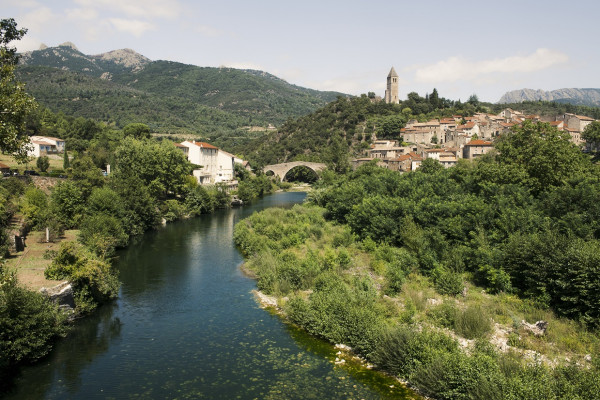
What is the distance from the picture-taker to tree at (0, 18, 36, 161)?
11891mm

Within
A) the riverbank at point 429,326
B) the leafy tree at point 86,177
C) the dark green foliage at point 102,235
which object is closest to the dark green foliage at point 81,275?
the dark green foliage at point 102,235

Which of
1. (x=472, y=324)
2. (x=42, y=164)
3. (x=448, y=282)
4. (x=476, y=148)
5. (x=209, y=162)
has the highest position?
(x=476, y=148)

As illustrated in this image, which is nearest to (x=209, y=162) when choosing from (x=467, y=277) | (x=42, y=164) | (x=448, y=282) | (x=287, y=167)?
(x=287, y=167)

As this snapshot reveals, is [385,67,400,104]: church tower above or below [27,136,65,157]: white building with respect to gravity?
above

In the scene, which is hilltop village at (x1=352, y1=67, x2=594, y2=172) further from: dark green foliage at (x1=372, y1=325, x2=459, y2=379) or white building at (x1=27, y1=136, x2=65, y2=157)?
dark green foliage at (x1=372, y1=325, x2=459, y2=379)

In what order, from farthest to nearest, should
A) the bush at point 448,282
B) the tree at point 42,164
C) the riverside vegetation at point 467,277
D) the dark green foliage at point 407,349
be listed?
→ the tree at point 42,164 → the bush at point 448,282 → the dark green foliage at point 407,349 → the riverside vegetation at point 467,277

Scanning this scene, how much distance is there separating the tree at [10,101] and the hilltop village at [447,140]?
2403 inches

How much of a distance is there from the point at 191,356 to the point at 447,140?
7701cm

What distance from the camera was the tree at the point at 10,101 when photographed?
11.9 meters

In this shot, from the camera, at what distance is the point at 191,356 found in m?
17.1

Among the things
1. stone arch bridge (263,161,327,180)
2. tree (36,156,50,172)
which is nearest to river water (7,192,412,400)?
tree (36,156,50,172)

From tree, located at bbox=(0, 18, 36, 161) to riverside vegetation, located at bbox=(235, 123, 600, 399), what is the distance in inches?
513

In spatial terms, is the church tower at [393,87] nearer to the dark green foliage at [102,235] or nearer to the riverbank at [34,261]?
the dark green foliage at [102,235]

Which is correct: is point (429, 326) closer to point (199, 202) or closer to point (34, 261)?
point (34, 261)
